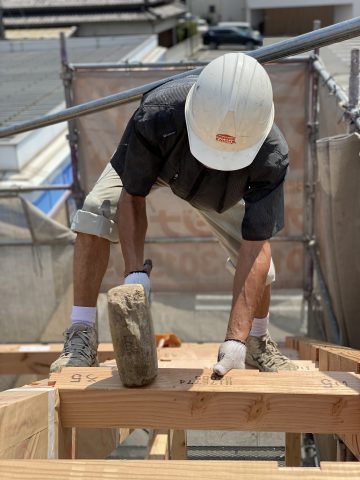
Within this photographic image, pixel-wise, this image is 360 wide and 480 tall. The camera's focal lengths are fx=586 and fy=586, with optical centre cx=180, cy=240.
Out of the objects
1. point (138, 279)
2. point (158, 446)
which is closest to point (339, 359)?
point (138, 279)

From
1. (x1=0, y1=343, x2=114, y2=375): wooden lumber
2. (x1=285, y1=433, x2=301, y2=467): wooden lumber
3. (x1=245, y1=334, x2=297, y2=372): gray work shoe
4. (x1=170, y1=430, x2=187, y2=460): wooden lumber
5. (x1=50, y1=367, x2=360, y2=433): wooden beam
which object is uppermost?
(x1=50, y1=367, x2=360, y2=433): wooden beam

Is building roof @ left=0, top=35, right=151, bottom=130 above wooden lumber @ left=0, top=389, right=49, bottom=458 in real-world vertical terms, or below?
above

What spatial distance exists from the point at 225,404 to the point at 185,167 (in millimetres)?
992

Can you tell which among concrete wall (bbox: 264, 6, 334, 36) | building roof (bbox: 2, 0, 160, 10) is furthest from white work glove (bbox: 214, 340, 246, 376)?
building roof (bbox: 2, 0, 160, 10)

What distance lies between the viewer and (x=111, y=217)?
8.63 ft

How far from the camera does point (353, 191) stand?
2.95 meters

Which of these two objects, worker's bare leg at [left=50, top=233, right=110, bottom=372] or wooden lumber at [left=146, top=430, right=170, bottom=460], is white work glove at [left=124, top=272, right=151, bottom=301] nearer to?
worker's bare leg at [left=50, top=233, right=110, bottom=372]

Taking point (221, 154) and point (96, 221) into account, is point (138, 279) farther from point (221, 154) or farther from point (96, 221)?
point (221, 154)

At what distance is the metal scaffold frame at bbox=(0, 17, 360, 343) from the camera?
2.47 metres

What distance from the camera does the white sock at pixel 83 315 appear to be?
101 inches

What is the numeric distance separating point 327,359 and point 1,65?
26.3 ft

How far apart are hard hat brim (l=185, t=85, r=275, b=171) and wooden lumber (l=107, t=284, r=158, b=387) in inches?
23.1

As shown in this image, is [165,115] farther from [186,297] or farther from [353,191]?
[186,297]

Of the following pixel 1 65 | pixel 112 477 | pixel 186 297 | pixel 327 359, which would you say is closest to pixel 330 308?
pixel 327 359
